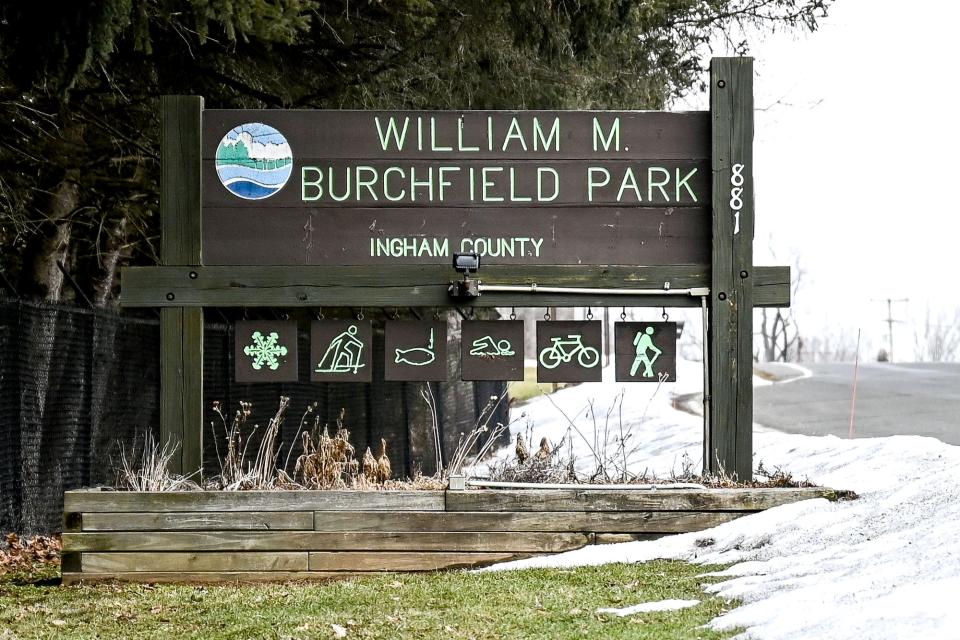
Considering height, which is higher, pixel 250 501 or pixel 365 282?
pixel 365 282

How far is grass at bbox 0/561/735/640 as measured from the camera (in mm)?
5492

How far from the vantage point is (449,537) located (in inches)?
290

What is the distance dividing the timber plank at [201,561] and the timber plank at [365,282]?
1.76 metres

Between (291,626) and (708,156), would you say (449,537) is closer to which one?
(291,626)

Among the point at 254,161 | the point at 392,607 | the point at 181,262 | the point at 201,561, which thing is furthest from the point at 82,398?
the point at 392,607

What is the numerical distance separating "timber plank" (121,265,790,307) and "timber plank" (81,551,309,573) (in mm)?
1756

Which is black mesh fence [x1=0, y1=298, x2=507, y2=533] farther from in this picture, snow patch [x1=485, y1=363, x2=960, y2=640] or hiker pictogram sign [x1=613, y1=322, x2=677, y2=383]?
snow patch [x1=485, y1=363, x2=960, y2=640]

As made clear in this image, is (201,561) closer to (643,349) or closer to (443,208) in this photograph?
(443,208)

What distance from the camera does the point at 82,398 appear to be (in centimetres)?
1034

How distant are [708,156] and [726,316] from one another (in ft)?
3.79

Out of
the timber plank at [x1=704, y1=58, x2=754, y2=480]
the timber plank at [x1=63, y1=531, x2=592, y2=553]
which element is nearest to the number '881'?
the timber plank at [x1=704, y1=58, x2=754, y2=480]

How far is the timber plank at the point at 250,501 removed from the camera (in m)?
7.36

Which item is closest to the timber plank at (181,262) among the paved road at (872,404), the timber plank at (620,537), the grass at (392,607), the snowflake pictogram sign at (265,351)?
the snowflake pictogram sign at (265,351)

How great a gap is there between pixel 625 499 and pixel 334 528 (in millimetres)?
1899
